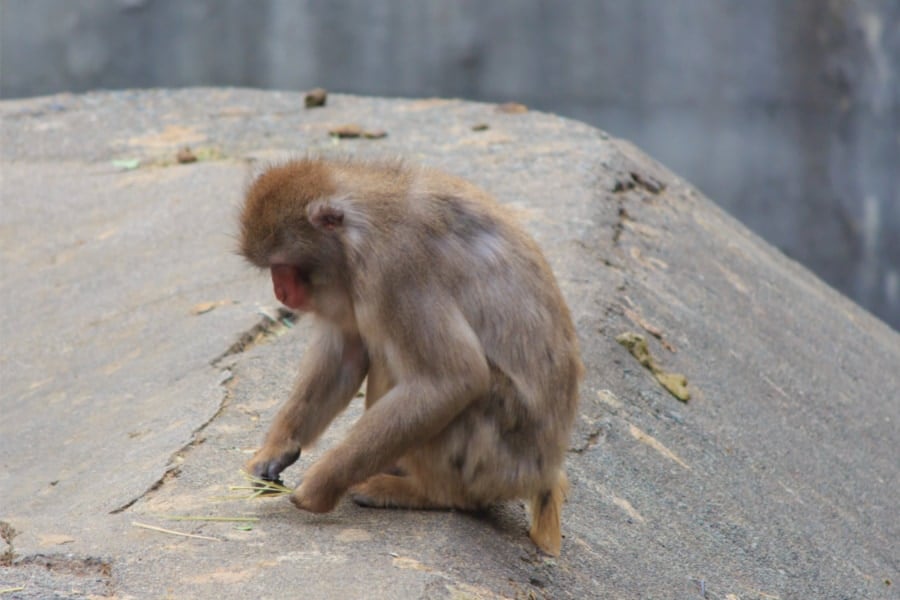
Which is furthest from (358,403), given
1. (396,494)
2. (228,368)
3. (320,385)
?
(396,494)

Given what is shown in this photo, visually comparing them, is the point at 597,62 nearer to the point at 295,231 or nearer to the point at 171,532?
the point at 295,231

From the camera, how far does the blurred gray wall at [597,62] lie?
11477 mm

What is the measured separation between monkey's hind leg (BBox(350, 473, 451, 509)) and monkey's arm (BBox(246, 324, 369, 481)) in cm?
36

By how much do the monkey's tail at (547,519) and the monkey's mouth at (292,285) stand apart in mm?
1027

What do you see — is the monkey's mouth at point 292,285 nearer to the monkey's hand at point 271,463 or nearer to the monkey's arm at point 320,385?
the monkey's arm at point 320,385

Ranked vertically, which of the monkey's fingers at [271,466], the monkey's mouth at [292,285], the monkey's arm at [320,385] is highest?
the monkey's mouth at [292,285]

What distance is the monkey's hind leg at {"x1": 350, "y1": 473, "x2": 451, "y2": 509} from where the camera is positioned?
4.45 m

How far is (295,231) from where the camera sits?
4.44m

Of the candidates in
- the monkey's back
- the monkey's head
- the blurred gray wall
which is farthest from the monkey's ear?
the blurred gray wall

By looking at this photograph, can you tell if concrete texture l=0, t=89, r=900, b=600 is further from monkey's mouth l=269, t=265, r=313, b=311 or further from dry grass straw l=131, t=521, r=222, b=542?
monkey's mouth l=269, t=265, r=313, b=311

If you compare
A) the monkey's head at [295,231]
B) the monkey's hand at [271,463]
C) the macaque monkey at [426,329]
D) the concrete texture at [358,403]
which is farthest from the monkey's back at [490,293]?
the monkey's hand at [271,463]

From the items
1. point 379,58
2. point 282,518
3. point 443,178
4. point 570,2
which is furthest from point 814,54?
point 282,518

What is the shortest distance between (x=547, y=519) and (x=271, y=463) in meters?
0.97

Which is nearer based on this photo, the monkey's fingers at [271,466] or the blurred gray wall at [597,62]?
the monkey's fingers at [271,466]
